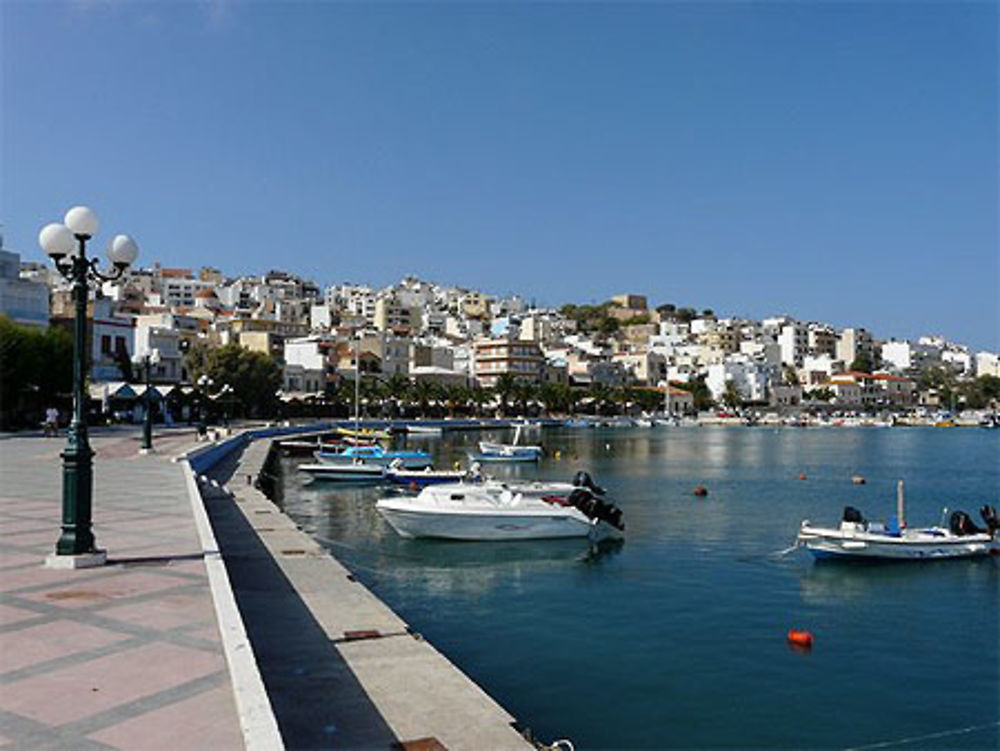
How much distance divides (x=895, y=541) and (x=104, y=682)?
72.2 feet

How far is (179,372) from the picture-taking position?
290ft

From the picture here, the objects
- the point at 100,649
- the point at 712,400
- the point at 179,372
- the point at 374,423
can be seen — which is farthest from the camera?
the point at 712,400

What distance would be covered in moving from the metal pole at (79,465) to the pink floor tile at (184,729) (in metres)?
6.14

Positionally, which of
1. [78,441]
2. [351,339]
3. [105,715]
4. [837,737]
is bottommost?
[837,737]

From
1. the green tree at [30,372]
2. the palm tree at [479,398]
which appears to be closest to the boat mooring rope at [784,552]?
the green tree at [30,372]

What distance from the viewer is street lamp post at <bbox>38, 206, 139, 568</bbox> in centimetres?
1205

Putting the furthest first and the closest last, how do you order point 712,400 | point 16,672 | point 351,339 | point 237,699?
point 712,400 → point 351,339 → point 16,672 → point 237,699

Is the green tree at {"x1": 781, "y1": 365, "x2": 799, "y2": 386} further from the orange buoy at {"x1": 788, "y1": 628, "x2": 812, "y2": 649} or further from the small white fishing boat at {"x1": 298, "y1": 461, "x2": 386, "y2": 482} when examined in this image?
the orange buoy at {"x1": 788, "y1": 628, "x2": 812, "y2": 649}

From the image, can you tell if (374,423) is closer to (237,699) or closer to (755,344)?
(237,699)

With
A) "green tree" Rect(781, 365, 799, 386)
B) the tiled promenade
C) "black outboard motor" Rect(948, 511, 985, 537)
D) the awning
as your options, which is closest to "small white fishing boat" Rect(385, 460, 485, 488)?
"black outboard motor" Rect(948, 511, 985, 537)

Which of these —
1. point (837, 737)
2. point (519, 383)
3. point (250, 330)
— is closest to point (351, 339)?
point (250, 330)

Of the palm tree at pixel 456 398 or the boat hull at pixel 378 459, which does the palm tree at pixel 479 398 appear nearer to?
the palm tree at pixel 456 398

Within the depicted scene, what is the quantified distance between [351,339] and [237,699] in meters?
125

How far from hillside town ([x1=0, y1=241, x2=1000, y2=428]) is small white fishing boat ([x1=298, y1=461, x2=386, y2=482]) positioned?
10258mm
